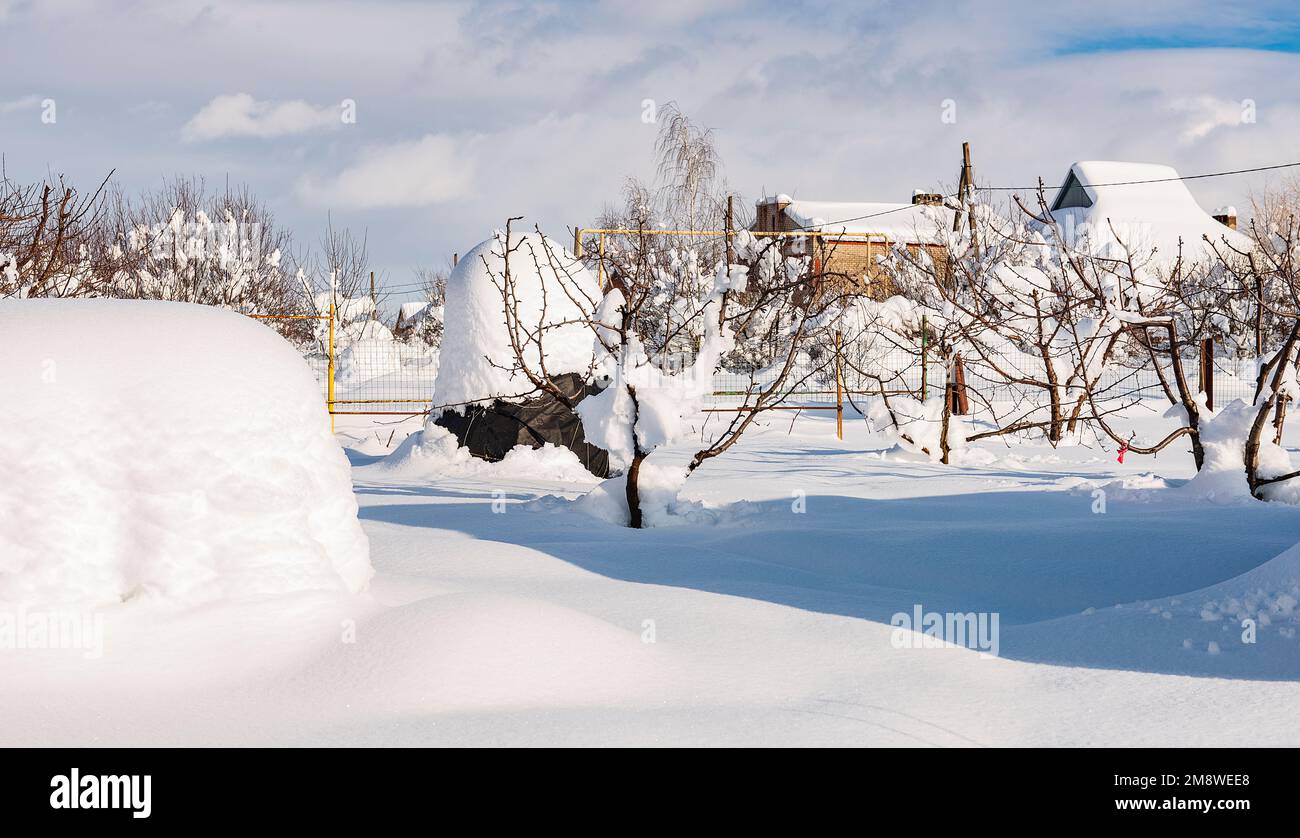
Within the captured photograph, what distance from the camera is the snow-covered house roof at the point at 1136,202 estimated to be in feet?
115

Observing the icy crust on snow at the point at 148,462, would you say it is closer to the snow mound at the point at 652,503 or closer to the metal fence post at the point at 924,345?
the snow mound at the point at 652,503

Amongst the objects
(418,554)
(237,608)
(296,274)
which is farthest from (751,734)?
(296,274)

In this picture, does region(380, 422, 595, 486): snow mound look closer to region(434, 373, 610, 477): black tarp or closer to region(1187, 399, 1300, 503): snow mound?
region(434, 373, 610, 477): black tarp

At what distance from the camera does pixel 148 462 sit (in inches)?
146

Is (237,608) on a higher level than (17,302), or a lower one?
lower

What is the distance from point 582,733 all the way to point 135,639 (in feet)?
5.16

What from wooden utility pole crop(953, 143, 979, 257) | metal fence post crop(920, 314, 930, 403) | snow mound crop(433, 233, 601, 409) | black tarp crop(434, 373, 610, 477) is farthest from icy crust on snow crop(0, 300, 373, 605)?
wooden utility pole crop(953, 143, 979, 257)

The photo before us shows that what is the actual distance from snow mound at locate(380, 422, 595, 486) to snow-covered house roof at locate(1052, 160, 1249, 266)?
1116 inches

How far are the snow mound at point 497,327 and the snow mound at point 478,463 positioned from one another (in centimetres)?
38

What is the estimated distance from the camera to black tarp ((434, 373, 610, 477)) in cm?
953

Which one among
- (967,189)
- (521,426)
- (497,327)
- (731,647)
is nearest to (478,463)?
(521,426)
